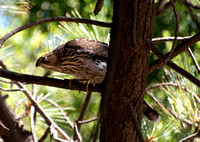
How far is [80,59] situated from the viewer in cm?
207

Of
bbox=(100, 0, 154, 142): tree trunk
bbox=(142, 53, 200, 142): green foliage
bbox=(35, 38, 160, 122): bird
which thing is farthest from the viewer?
bbox=(35, 38, 160, 122): bird

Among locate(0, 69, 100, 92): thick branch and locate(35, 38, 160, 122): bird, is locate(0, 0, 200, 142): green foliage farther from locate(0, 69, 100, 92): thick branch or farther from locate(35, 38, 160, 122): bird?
locate(0, 69, 100, 92): thick branch

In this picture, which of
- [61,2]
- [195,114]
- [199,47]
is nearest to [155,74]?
[199,47]

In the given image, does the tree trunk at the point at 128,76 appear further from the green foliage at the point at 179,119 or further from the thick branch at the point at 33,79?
the green foliage at the point at 179,119

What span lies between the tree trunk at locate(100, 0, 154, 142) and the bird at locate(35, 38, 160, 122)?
0.84 m

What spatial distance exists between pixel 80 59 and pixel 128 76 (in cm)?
100

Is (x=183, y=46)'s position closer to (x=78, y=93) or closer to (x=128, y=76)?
(x=128, y=76)

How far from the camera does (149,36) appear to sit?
1114 millimetres

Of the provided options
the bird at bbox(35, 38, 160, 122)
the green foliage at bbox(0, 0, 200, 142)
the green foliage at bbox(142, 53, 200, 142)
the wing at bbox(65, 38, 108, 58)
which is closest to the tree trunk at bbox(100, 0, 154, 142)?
the green foliage at bbox(0, 0, 200, 142)

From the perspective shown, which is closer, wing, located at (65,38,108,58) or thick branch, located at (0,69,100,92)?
thick branch, located at (0,69,100,92)

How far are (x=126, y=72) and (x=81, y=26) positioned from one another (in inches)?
41.8

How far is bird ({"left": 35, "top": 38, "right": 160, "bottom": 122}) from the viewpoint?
200 centimetres

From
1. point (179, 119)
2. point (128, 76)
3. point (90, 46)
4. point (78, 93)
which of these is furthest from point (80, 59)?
point (128, 76)

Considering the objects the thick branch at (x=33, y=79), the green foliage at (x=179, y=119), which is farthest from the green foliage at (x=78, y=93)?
the thick branch at (x=33, y=79)
